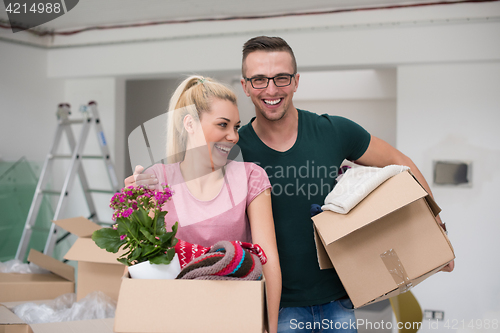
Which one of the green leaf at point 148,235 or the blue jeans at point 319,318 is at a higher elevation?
the green leaf at point 148,235

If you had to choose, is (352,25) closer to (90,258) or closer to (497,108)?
(497,108)

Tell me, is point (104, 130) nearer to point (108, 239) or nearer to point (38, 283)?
point (38, 283)

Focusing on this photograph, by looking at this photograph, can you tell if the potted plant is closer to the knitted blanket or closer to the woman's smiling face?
the knitted blanket

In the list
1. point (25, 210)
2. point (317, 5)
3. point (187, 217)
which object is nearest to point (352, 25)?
point (317, 5)

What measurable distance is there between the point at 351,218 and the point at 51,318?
1217 millimetres

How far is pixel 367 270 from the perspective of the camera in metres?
1.06

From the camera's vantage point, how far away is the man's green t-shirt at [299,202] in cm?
123

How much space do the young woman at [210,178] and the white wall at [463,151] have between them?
1986 millimetres

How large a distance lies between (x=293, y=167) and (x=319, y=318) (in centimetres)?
49

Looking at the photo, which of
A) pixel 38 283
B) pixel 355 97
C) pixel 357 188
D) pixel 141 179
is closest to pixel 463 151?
pixel 355 97

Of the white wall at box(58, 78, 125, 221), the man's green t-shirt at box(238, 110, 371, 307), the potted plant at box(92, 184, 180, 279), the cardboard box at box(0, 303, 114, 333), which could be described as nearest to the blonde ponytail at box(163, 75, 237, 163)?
the man's green t-shirt at box(238, 110, 371, 307)

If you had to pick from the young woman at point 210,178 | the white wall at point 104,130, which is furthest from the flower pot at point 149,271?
the white wall at point 104,130

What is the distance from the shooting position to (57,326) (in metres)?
1.17

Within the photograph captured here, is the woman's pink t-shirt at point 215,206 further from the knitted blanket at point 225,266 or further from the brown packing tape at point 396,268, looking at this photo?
the brown packing tape at point 396,268
